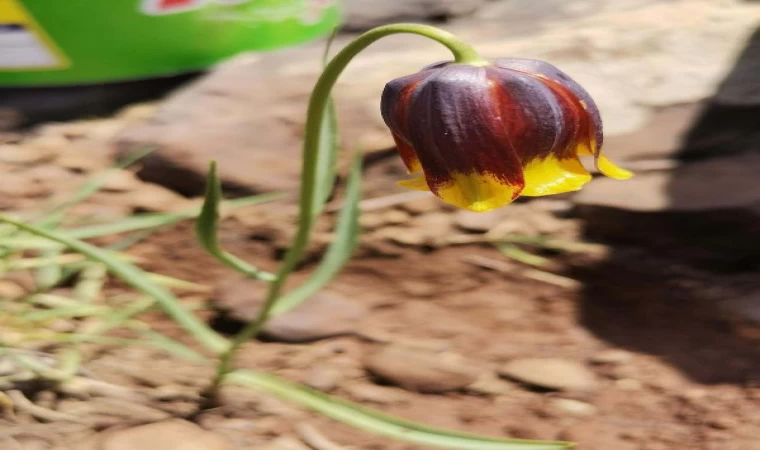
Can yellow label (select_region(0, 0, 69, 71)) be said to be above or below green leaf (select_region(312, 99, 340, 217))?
above

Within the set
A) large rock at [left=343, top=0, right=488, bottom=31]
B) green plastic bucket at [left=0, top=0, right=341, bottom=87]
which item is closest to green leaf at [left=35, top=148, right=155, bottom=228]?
green plastic bucket at [left=0, top=0, right=341, bottom=87]

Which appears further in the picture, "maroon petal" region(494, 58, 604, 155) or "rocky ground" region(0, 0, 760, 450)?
"rocky ground" region(0, 0, 760, 450)

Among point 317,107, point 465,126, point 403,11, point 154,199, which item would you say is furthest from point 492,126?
point 403,11

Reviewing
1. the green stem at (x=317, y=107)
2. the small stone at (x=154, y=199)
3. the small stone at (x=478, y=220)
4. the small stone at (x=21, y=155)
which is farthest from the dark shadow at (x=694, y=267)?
the small stone at (x=21, y=155)

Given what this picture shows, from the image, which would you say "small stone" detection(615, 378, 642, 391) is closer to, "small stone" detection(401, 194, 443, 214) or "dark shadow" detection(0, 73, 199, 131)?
"small stone" detection(401, 194, 443, 214)

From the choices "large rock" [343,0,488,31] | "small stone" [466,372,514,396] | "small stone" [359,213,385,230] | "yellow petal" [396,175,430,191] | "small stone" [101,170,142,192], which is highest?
"large rock" [343,0,488,31]

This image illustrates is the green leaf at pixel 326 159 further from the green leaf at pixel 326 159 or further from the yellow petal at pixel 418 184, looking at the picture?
the yellow petal at pixel 418 184

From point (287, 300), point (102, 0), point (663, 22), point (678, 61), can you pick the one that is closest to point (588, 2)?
point (663, 22)
